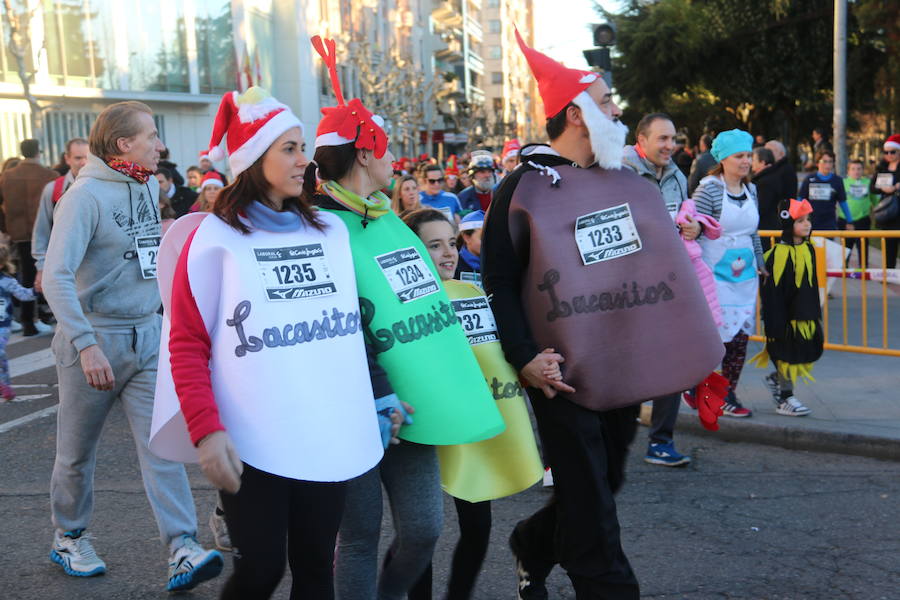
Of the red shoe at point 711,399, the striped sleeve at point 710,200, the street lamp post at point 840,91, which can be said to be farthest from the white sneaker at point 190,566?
the street lamp post at point 840,91

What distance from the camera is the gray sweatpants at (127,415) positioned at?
4.05 metres

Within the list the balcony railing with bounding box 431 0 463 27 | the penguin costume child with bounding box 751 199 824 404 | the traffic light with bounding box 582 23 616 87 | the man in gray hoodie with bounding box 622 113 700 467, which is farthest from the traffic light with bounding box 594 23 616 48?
the balcony railing with bounding box 431 0 463 27

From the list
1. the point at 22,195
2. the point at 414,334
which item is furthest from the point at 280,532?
the point at 22,195

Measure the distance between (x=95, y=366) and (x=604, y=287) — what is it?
195 centimetres

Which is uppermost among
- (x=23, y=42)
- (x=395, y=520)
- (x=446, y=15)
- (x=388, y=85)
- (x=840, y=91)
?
(x=446, y=15)

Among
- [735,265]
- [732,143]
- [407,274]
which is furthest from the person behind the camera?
[735,265]

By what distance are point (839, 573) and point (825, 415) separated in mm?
2628

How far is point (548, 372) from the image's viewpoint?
317 cm

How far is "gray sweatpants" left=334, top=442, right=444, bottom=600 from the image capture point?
2.95m

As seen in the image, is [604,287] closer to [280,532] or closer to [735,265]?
[280,532]

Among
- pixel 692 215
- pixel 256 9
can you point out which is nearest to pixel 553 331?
pixel 692 215

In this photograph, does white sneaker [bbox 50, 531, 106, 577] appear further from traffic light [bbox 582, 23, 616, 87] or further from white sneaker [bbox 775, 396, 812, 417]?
traffic light [bbox 582, 23, 616, 87]

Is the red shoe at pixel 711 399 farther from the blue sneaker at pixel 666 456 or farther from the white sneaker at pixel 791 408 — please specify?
the white sneaker at pixel 791 408

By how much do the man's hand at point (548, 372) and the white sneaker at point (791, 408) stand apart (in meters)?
3.85
